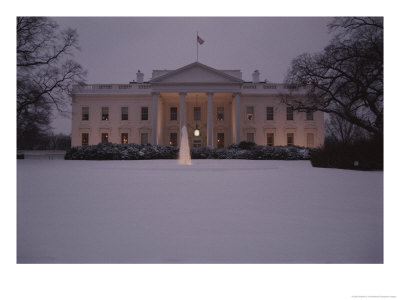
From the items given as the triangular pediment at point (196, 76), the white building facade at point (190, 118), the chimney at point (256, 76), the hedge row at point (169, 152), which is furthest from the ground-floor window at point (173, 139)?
the chimney at point (256, 76)

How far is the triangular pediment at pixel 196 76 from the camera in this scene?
26.7 metres

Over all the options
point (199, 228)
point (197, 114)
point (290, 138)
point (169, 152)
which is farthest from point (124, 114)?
point (199, 228)

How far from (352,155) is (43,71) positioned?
1697 cm

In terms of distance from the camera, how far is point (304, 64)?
47.2ft

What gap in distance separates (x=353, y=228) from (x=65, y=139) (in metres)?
47.2

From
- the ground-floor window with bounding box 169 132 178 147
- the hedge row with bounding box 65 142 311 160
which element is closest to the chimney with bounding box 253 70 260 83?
the ground-floor window with bounding box 169 132 178 147

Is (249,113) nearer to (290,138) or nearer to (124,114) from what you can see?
(290,138)

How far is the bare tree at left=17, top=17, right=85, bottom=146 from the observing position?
27.3ft

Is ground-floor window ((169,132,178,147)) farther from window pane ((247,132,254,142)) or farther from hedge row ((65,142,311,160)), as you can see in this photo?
hedge row ((65,142,311,160))

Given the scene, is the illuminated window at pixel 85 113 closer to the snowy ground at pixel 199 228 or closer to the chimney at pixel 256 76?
the chimney at pixel 256 76

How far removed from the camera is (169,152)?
21031 mm

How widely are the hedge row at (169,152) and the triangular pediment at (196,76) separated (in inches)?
341

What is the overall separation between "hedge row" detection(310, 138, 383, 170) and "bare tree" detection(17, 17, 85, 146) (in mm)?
12573

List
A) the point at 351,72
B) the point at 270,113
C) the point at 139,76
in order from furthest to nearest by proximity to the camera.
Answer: the point at 139,76 → the point at 270,113 → the point at 351,72
